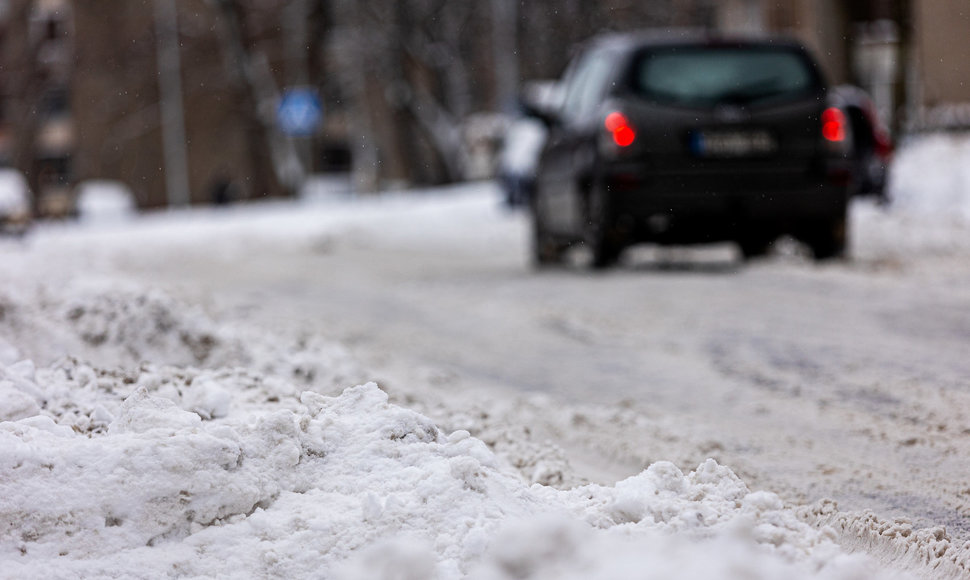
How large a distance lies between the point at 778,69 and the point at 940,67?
55.8ft

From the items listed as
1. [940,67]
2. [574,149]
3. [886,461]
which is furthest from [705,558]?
[940,67]

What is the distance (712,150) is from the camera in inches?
363

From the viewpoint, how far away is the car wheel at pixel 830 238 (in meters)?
9.57

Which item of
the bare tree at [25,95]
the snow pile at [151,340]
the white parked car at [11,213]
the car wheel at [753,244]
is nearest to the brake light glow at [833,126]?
the car wheel at [753,244]

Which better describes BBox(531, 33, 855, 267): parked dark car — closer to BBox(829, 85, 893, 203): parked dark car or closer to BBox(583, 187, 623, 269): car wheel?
BBox(583, 187, 623, 269): car wheel

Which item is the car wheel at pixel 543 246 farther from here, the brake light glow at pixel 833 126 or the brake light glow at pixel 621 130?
the brake light glow at pixel 833 126

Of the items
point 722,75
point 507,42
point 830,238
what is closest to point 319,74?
point 507,42

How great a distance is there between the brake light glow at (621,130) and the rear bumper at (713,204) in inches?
9.7

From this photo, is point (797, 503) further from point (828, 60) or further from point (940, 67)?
point (828, 60)

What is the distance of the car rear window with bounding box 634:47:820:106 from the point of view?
9352 mm

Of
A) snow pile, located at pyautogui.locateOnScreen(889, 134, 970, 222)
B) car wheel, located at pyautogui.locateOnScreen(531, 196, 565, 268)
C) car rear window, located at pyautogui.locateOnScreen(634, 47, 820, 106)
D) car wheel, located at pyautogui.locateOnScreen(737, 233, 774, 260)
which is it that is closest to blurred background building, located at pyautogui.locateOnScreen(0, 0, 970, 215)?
snow pile, located at pyautogui.locateOnScreen(889, 134, 970, 222)

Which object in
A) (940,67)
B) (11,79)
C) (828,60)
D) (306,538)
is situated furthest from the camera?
(11,79)

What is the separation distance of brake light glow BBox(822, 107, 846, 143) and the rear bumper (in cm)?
31

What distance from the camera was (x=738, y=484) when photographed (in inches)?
112
